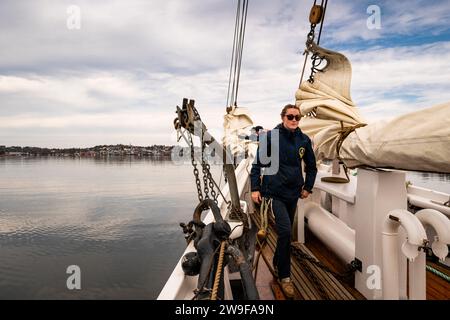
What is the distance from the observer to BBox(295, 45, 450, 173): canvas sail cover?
152 cm

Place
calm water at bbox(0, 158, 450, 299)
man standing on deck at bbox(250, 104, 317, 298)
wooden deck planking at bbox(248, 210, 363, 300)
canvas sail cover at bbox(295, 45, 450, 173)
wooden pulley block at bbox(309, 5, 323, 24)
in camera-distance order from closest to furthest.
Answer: canvas sail cover at bbox(295, 45, 450, 173), wooden deck planking at bbox(248, 210, 363, 300), man standing on deck at bbox(250, 104, 317, 298), wooden pulley block at bbox(309, 5, 323, 24), calm water at bbox(0, 158, 450, 299)

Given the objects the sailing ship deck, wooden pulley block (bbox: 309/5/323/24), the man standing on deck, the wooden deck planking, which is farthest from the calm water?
wooden pulley block (bbox: 309/5/323/24)

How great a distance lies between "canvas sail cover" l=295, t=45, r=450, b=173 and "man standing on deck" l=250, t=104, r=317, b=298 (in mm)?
190

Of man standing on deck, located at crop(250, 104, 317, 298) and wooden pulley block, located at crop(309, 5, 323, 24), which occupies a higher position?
wooden pulley block, located at crop(309, 5, 323, 24)

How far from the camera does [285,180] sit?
269cm

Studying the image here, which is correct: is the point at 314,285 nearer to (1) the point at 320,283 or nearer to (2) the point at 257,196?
(1) the point at 320,283

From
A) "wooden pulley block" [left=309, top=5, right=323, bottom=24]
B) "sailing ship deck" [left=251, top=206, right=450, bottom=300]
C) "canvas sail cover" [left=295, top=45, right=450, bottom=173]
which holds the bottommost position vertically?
"sailing ship deck" [left=251, top=206, right=450, bottom=300]

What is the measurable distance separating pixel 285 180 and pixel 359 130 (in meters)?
0.75

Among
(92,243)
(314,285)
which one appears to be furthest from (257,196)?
(92,243)

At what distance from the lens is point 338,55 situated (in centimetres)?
339

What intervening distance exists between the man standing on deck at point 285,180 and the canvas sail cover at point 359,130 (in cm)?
19

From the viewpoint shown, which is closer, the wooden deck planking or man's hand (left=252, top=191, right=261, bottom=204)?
the wooden deck planking

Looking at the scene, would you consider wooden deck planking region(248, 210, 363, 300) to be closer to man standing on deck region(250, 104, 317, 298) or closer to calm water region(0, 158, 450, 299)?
man standing on deck region(250, 104, 317, 298)
